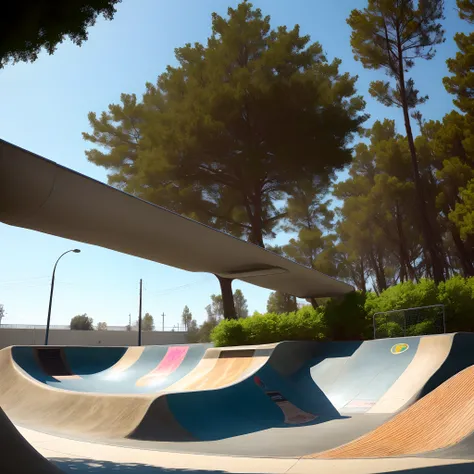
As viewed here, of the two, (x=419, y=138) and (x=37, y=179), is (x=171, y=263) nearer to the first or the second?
(x=37, y=179)

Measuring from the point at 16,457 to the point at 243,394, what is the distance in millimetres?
7219

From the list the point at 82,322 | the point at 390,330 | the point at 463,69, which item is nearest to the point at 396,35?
the point at 463,69

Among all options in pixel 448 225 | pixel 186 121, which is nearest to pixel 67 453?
pixel 186 121

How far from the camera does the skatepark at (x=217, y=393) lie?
5.76 meters

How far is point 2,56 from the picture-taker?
5.40 metres

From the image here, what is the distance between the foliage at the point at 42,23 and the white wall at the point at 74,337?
41333mm

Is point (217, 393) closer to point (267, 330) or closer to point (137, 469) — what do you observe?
point (137, 469)

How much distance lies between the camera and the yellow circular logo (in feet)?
39.1

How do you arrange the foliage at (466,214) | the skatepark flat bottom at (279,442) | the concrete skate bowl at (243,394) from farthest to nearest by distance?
the foliage at (466,214)
the concrete skate bowl at (243,394)
the skatepark flat bottom at (279,442)

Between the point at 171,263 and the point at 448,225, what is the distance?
26.0m

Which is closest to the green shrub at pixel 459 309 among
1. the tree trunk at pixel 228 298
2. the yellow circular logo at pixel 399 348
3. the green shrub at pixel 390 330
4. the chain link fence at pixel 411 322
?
the chain link fence at pixel 411 322

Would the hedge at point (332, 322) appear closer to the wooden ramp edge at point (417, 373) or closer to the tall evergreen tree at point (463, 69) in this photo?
the wooden ramp edge at point (417, 373)

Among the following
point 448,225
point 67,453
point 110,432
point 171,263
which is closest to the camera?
point 67,453

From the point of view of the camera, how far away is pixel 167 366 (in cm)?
1566
